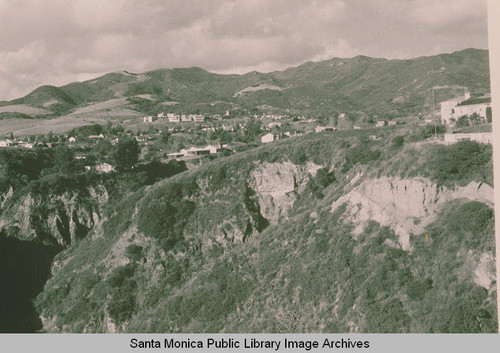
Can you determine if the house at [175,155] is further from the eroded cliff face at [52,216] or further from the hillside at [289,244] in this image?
the eroded cliff face at [52,216]

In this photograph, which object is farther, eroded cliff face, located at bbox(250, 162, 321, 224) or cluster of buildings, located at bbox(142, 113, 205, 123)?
cluster of buildings, located at bbox(142, 113, 205, 123)

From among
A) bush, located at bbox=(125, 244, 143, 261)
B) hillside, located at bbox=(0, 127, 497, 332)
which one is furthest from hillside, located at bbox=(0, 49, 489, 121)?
bush, located at bbox=(125, 244, 143, 261)

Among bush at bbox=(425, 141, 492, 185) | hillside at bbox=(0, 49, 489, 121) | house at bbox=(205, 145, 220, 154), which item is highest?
hillside at bbox=(0, 49, 489, 121)

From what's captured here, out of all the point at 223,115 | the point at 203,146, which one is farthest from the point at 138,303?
the point at 223,115

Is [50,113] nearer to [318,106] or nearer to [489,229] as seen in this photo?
[318,106]

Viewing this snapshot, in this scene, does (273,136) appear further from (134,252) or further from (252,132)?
(134,252)

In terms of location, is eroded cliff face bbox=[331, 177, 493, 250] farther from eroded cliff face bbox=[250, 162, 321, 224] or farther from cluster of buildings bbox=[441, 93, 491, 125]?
cluster of buildings bbox=[441, 93, 491, 125]
